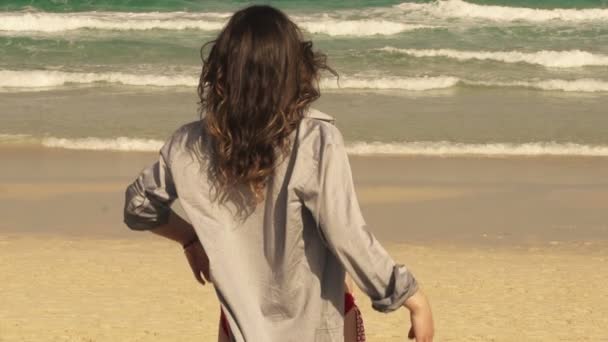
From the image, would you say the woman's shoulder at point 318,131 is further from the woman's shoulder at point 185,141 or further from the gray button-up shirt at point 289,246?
the woman's shoulder at point 185,141

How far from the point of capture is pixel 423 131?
38.5 ft

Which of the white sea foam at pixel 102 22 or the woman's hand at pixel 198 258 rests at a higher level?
the woman's hand at pixel 198 258

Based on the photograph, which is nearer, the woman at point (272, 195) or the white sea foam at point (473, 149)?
the woman at point (272, 195)

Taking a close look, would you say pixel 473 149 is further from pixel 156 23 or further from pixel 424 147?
pixel 156 23

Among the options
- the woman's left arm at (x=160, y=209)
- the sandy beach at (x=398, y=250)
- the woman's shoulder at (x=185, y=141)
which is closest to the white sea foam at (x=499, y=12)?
the sandy beach at (x=398, y=250)

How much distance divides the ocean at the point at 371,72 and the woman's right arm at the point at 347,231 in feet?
27.5

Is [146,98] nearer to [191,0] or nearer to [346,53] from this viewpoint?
[346,53]

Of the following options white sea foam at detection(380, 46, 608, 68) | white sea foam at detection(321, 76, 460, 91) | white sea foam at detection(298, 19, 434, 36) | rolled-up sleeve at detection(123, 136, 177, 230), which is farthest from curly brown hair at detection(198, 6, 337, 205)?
white sea foam at detection(298, 19, 434, 36)

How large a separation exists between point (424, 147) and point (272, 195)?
8541mm

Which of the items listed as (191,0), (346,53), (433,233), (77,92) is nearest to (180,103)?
(77,92)

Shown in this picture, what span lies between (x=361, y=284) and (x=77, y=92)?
498 inches

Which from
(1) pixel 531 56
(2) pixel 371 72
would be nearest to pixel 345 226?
(2) pixel 371 72

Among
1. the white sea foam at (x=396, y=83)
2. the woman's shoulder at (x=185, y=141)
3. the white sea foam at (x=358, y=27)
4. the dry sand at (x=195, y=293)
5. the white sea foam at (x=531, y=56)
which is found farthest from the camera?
the white sea foam at (x=358, y=27)

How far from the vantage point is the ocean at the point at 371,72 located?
11562 millimetres
